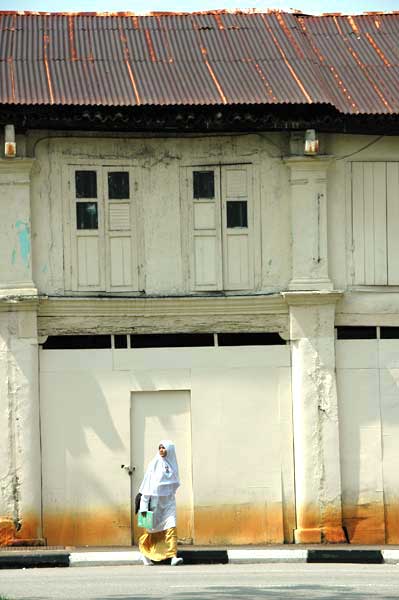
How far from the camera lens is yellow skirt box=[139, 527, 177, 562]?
2078 cm

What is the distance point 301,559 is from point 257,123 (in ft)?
19.0

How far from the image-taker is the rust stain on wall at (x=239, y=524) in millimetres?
22844

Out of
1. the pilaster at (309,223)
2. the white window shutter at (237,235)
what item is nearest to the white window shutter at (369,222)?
the pilaster at (309,223)

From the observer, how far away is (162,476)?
837 inches

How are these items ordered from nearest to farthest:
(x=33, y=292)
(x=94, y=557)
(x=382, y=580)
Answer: (x=382, y=580) < (x=94, y=557) < (x=33, y=292)

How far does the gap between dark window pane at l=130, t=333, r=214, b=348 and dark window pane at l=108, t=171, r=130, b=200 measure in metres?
1.87

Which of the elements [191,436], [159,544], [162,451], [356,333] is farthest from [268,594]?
[356,333]

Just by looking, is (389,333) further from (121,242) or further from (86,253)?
(86,253)

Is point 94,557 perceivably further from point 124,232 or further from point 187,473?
point 124,232

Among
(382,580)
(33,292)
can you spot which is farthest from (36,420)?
(382,580)

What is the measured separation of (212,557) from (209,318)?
3586mm

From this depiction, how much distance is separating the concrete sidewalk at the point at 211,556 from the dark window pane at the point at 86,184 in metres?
4.71

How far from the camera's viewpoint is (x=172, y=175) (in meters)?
23.1

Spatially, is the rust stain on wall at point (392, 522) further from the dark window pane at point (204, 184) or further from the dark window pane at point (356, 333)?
the dark window pane at point (204, 184)
